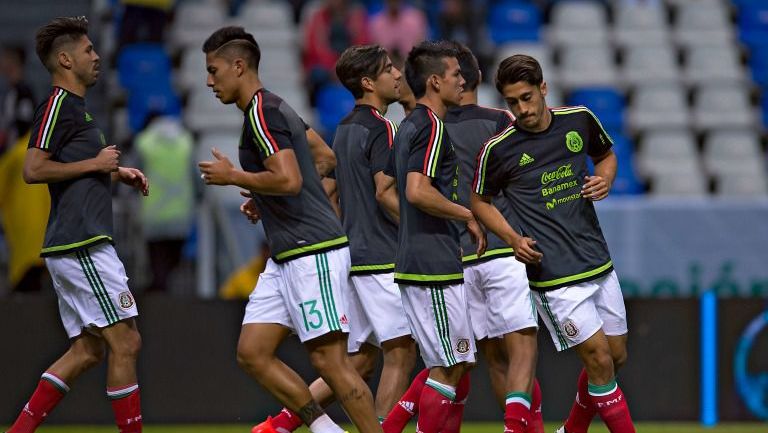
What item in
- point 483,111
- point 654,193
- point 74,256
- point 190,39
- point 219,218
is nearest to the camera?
point 74,256

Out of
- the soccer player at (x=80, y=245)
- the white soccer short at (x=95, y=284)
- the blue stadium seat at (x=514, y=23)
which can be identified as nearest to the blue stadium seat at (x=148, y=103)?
the blue stadium seat at (x=514, y=23)

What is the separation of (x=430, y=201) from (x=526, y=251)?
0.57 m

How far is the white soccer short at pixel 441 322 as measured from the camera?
766 cm

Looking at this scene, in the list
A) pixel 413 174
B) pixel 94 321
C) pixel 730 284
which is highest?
pixel 413 174

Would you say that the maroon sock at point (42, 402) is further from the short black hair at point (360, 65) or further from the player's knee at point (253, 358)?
the short black hair at point (360, 65)

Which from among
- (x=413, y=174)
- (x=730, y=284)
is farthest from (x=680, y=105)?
(x=413, y=174)

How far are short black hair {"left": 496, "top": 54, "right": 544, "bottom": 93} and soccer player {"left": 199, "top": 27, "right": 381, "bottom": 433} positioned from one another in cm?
110

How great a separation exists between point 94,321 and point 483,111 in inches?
101

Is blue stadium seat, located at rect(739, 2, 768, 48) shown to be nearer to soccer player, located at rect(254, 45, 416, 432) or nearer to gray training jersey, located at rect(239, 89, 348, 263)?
soccer player, located at rect(254, 45, 416, 432)

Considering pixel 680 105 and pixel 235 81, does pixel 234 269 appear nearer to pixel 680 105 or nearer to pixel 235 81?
pixel 235 81

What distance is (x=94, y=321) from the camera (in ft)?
26.2

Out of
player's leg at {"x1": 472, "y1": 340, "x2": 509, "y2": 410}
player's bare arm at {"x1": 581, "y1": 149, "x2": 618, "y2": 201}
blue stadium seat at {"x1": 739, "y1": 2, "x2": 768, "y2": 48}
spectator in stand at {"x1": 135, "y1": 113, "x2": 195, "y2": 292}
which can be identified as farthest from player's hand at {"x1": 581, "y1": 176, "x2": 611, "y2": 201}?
blue stadium seat at {"x1": 739, "y1": 2, "x2": 768, "y2": 48}

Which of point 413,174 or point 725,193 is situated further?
point 725,193

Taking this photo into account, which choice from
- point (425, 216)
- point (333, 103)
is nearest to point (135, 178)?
point (425, 216)
